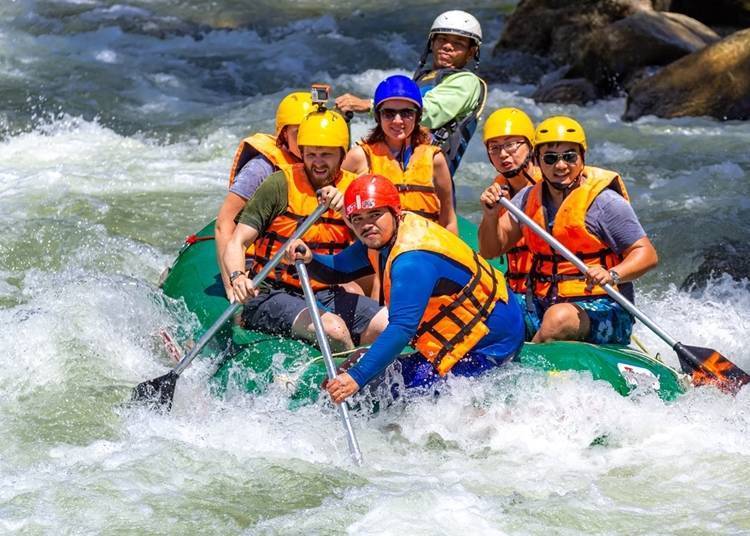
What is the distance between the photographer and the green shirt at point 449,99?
271 inches

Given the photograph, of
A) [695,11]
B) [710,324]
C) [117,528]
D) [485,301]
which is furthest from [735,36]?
[117,528]

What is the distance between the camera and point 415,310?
16.8ft

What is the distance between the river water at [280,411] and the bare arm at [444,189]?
136 cm

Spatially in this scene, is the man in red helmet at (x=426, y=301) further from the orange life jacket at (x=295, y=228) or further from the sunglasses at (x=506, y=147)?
the sunglasses at (x=506, y=147)

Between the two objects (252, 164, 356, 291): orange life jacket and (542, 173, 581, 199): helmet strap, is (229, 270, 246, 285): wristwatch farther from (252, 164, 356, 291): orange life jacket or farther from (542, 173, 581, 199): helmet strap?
(542, 173, 581, 199): helmet strap

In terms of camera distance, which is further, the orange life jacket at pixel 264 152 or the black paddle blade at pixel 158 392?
the orange life jacket at pixel 264 152

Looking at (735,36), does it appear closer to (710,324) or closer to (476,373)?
(710,324)

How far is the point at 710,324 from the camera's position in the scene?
7715 mm

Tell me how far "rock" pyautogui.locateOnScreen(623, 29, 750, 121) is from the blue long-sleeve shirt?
24.7ft

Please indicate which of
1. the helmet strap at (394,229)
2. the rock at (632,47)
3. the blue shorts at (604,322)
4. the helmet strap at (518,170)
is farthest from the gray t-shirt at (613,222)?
the rock at (632,47)

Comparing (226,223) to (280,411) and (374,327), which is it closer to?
(374,327)

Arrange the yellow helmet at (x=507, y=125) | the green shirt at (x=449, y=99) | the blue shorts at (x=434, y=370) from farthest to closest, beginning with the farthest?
the green shirt at (x=449, y=99), the yellow helmet at (x=507, y=125), the blue shorts at (x=434, y=370)

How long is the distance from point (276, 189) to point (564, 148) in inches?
55.4

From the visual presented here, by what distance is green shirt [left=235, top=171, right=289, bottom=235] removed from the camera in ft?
20.5
